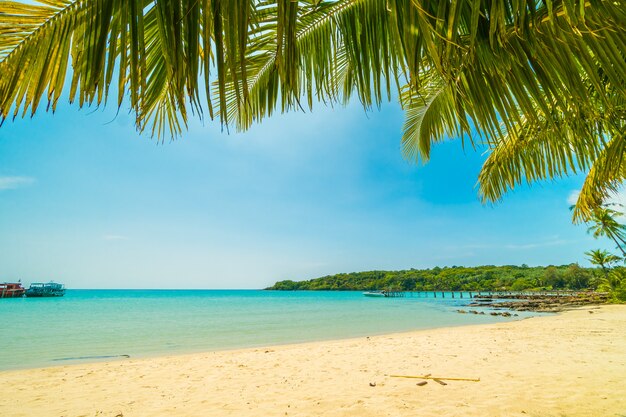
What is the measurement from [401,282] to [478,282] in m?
17.4

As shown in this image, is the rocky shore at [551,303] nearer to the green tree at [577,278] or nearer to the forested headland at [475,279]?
the forested headland at [475,279]

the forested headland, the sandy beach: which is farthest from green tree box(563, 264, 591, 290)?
the sandy beach

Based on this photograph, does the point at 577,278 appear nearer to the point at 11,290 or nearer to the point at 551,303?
the point at 551,303

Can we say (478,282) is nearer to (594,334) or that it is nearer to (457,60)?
(594,334)

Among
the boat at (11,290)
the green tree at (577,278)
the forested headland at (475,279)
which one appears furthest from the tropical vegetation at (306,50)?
the boat at (11,290)

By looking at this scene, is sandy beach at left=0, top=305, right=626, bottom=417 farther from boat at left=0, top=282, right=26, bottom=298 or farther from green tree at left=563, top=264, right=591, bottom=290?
boat at left=0, top=282, right=26, bottom=298

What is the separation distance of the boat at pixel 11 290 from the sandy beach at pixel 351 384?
7058 centimetres

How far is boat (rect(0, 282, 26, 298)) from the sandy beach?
7058 cm

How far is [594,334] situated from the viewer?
341 inches

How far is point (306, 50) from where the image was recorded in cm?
167

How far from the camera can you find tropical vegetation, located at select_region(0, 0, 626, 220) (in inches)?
32.6

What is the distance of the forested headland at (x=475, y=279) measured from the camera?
2074 inches

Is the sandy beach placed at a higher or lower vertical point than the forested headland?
higher

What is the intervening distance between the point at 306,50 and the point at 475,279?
74.7m
